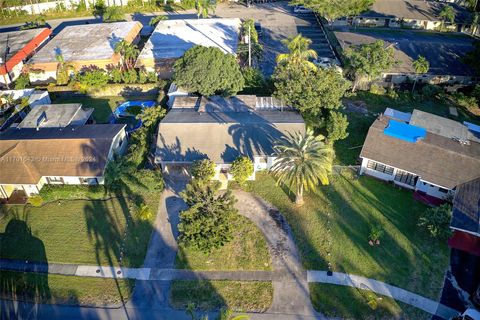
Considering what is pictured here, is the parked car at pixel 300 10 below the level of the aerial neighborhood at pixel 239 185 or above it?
above

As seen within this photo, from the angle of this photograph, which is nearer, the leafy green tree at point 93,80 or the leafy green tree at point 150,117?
the leafy green tree at point 150,117

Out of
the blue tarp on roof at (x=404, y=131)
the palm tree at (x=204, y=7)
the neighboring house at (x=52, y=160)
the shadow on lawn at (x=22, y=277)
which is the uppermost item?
the palm tree at (x=204, y=7)

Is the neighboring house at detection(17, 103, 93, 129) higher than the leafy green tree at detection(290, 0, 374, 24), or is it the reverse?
the leafy green tree at detection(290, 0, 374, 24)

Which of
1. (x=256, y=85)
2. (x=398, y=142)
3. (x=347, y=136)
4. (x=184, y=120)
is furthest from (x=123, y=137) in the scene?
(x=398, y=142)

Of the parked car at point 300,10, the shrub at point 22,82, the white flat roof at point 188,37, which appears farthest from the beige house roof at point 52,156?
the parked car at point 300,10

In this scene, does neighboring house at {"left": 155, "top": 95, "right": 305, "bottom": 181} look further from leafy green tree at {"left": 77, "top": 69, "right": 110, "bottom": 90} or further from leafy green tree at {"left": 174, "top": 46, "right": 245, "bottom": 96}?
leafy green tree at {"left": 77, "top": 69, "right": 110, "bottom": 90}

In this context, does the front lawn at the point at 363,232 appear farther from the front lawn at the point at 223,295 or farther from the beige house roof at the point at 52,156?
the beige house roof at the point at 52,156

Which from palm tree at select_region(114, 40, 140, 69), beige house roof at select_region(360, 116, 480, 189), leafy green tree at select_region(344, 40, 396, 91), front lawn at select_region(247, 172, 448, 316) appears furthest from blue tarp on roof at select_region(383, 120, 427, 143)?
palm tree at select_region(114, 40, 140, 69)

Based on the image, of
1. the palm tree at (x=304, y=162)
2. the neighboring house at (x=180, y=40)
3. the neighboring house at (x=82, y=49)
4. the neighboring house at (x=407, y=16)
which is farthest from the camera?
the neighboring house at (x=407, y=16)
